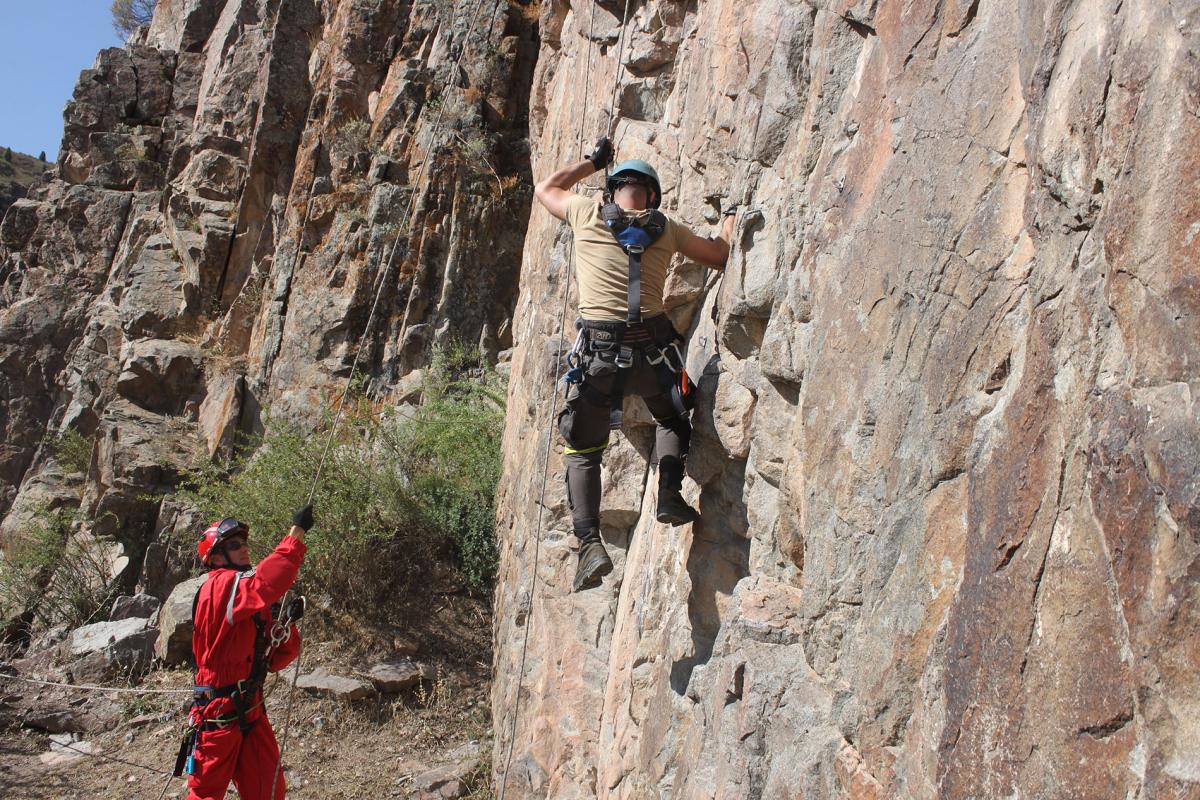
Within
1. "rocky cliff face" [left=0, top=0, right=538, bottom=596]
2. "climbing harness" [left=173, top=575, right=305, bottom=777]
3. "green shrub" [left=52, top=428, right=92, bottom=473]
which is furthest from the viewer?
"green shrub" [left=52, top=428, right=92, bottom=473]

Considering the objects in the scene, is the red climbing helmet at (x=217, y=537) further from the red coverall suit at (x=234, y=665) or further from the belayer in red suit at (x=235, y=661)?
the red coverall suit at (x=234, y=665)

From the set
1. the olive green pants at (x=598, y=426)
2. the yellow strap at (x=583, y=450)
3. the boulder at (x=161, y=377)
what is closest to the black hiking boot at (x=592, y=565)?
the olive green pants at (x=598, y=426)

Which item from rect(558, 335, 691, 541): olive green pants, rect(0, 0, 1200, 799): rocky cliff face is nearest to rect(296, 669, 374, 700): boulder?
rect(0, 0, 1200, 799): rocky cliff face

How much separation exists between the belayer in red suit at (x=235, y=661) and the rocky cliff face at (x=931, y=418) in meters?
2.27

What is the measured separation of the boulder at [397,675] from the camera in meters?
9.35

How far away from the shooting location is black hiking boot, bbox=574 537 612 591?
464 centimetres

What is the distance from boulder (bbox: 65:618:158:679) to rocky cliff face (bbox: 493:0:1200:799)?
23.5 ft

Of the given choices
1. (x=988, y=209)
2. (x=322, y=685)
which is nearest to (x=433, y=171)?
(x=322, y=685)

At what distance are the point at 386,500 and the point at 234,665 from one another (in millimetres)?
4793

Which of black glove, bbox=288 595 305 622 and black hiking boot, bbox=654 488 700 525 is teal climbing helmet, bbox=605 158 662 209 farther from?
black glove, bbox=288 595 305 622

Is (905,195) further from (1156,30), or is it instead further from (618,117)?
(618,117)

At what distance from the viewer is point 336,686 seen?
9195mm

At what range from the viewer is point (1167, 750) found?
5.96ft

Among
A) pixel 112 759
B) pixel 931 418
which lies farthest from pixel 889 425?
pixel 112 759
